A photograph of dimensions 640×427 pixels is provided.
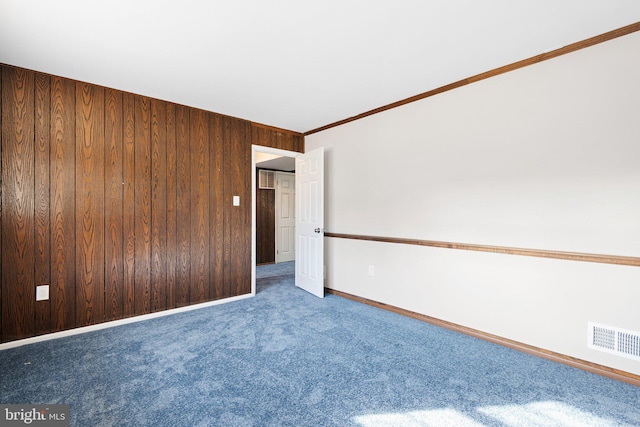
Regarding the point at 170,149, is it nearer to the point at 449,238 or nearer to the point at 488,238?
the point at 449,238

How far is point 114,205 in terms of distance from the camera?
2828 mm

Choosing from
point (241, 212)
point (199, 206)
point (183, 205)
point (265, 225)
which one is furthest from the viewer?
point (265, 225)

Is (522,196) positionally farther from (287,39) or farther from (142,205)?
(142,205)

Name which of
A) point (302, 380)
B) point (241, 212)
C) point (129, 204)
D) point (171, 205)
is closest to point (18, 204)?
point (129, 204)

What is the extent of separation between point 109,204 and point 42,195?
0.48 metres

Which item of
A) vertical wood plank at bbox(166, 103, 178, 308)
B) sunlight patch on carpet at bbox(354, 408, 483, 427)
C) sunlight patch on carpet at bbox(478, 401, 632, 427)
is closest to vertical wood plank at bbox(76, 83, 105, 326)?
vertical wood plank at bbox(166, 103, 178, 308)

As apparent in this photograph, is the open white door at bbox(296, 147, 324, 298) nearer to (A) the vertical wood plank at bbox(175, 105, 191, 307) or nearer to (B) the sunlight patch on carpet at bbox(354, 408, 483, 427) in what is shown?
(A) the vertical wood plank at bbox(175, 105, 191, 307)

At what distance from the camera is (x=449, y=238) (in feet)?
9.04

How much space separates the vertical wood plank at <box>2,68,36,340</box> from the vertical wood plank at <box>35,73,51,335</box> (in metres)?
0.03

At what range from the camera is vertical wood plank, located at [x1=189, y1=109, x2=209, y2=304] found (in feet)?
11.0

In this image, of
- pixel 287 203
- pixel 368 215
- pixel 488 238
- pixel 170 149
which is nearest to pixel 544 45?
pixel 488 238

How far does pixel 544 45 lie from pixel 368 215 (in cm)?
218

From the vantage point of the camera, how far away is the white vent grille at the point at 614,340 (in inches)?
73.5

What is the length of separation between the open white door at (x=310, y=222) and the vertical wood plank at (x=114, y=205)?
2182mm
